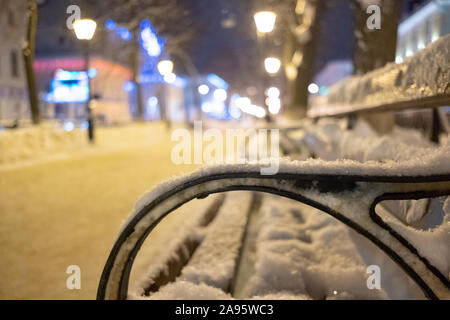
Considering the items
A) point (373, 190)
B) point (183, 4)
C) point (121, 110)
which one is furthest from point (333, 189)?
point (121, 110)

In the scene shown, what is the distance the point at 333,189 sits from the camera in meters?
1.35

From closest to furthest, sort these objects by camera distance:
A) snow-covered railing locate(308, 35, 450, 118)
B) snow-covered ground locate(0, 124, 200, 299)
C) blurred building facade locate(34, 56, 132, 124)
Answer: snow-covered railing locate(308, 35, 450, 118), snow-covered ground locate(0, 124, 200, 299), blurred building facade locate(34, 56, 132, 124)

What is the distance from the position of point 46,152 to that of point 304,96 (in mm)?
9730

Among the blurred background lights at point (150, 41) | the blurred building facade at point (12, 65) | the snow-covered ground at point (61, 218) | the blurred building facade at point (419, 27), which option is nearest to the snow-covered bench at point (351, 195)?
the snow-covered ground at point (61, 218)

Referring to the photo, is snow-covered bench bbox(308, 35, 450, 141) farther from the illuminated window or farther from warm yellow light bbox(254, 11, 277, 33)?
the illuminated window

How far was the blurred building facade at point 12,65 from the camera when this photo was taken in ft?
100

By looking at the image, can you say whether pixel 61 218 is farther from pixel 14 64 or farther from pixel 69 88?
pixel 69 88

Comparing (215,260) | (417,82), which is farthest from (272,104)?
(417,82)

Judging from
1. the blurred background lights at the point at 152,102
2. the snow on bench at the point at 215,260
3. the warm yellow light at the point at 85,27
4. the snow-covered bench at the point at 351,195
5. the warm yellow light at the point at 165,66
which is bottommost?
the snow on bench at the point at 215,260

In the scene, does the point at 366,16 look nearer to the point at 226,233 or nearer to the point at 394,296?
the point at 226,233

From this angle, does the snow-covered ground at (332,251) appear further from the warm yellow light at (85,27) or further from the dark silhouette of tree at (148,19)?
the dark silhouette of tree at (148,19)

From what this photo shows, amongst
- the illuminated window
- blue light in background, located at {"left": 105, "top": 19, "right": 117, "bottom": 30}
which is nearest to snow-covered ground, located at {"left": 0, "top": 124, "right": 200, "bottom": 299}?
blue light in background, located at {"left": 105, "top": 19, "right": 117, "bottom": 30}

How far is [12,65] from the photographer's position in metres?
32.6

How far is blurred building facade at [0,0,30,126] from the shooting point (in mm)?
30594
